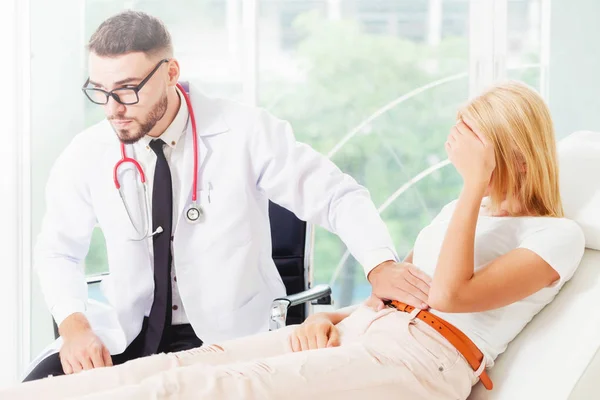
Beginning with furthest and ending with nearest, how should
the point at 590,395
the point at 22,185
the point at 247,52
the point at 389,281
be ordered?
the point at 247,52, the point at 22,185, the point at 389,281, the point at 590,395

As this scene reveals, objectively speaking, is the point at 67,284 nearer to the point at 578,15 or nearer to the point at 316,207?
the point at 316,207

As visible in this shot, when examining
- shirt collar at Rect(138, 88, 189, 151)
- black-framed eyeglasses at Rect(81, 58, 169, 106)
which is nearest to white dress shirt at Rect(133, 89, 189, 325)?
shirt collar at Rect(138, 88, 189, 151)

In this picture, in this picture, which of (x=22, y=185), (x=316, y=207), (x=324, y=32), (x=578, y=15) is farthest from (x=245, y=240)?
(x=578, y=15)

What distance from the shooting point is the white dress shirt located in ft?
6.34

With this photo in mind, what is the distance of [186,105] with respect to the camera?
2.00 m

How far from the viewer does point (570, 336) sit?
1.35 meters

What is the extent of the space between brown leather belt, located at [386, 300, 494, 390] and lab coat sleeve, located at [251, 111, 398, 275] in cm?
41

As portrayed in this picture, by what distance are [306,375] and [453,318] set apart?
36 cm

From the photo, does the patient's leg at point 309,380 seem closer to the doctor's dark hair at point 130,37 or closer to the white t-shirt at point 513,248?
the white t-shirt at point 513,248

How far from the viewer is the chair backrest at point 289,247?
2.07 meters

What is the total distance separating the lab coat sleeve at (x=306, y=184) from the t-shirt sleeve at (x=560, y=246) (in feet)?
1.63

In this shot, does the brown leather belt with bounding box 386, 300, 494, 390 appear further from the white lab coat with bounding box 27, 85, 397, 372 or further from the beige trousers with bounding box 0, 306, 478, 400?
the white lab coat with bounding box 27, 85, 397, 372

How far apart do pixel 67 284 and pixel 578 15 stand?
2871 millimetres

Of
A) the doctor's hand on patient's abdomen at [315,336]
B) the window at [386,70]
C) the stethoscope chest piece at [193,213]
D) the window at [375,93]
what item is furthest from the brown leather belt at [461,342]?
the window at [375,93]
